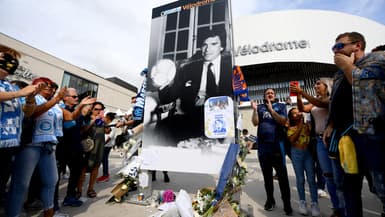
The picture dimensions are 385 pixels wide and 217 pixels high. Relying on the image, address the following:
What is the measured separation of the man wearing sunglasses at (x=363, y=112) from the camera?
110 centimetres

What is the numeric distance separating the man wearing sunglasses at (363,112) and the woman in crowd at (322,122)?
26.6 inches

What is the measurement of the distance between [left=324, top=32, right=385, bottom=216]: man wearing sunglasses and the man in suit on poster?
143 centimetres

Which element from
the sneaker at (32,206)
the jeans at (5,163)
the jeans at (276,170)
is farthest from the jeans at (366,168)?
the sneaker at (32,206)

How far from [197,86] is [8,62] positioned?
2.15 metres

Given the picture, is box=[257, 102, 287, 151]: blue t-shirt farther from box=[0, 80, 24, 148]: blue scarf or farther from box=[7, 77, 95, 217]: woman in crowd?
box=[0, 80, 24, 148]: blue scarf

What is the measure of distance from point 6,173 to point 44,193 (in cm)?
73

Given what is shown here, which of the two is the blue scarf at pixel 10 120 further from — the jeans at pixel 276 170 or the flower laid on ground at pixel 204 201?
the jeans at pixel 276 170

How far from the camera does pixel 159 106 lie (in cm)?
300

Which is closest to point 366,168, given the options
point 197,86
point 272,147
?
point 272,147

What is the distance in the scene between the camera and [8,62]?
4.85ft

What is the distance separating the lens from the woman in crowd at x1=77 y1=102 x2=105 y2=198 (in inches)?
108

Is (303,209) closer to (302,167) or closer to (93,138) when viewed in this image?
(302,167)

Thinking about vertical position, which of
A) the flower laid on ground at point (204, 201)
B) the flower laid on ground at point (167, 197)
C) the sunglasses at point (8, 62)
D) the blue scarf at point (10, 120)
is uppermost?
the sunglasses at point (8, 62)

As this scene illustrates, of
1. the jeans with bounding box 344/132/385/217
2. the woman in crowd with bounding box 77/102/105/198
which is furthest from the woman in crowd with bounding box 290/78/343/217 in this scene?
the woman in crowd with bounding box 77/102/105/198
